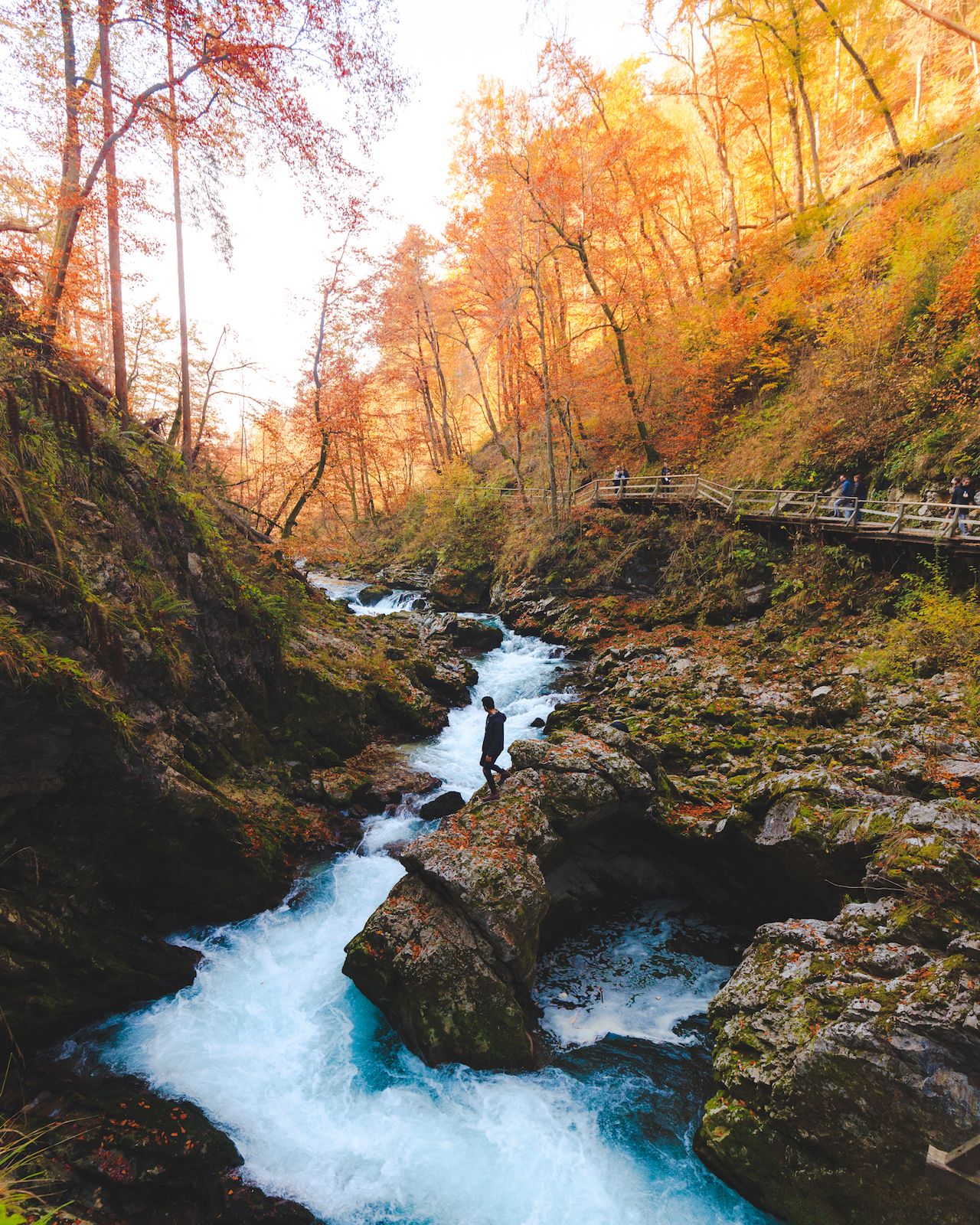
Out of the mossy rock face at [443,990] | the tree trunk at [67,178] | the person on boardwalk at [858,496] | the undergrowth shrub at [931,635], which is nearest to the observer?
the mossy rock face at [443,990]

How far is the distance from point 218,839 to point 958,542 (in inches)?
571

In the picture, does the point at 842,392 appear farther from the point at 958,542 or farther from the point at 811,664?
the point at 811,664

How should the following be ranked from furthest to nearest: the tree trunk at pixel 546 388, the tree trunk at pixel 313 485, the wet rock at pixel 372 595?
the wet rock at pixel 372 595 → the tree trunk at pixel 546 388 → the tree trunk at pixel 313 485

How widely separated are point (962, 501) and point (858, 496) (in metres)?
2.42

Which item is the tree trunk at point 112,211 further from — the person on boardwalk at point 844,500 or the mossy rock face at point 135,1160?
the person on boardwalk at point 844,500

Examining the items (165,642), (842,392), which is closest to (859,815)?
(165,642)

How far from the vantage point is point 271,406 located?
17.0m

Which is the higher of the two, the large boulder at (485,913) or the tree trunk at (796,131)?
the tree trunk at (796,131)

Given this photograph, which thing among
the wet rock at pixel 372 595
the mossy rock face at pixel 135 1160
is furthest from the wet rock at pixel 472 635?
the mossy rock face at pixel 135 1160

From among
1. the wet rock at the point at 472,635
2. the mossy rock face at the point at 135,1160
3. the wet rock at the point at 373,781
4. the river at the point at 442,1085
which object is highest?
the wet rock at the point at 472,635

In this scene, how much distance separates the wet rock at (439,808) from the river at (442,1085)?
6.86 ft

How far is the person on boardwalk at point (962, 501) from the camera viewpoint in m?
10.4

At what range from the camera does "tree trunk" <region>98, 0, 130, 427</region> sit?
8914mm

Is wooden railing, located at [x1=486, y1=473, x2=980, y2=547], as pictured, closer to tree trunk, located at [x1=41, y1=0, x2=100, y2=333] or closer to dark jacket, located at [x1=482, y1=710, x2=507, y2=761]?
dark jacket, located at [x1=482, y1=710, x2=507, y2=761]
